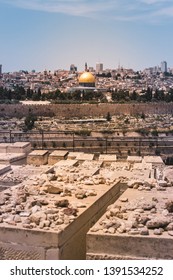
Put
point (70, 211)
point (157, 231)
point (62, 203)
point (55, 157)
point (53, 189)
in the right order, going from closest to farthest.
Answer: point (157, 231) < point (70, 211) < point (62, 203) < point (53, 189) < point (55, 157)

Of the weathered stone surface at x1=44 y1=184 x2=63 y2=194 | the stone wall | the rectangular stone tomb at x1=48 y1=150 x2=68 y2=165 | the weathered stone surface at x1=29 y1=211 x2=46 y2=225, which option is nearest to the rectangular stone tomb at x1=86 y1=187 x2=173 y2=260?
the weathered stone surface at x1=29 y1=211 x2=46 y2=225

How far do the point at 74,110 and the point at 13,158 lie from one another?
2793 centimetres

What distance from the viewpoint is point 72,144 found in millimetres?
27266

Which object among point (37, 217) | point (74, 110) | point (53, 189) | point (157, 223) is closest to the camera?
point (157, 223)

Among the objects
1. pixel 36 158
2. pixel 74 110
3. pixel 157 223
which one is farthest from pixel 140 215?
pixel 74 110

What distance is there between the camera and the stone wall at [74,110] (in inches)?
1602

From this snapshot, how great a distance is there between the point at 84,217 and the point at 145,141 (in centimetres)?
2060

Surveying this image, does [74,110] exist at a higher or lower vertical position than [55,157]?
lower

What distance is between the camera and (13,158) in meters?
13.6

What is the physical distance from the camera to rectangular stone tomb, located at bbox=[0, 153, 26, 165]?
13.3 m

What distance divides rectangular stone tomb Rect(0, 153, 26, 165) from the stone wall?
1016 inches

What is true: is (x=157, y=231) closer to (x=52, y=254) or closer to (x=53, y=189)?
(x=52, y=254)

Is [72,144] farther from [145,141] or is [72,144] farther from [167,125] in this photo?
[167,125]

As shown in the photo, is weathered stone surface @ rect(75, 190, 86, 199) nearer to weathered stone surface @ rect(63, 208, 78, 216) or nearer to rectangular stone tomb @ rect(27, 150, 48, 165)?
weathered stone surface @ rect(63, 208, 78, 216)
